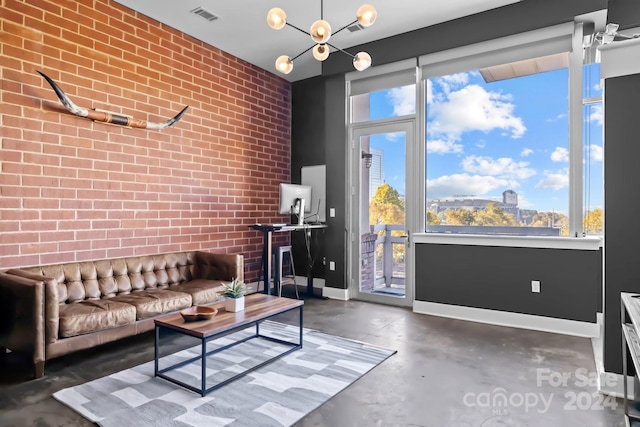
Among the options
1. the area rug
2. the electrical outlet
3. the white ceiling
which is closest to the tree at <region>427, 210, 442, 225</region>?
the electrical outlet

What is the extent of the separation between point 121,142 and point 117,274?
1.39 m

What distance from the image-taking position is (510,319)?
4.18 m

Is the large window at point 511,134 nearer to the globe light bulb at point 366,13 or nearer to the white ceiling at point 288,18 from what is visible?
the white ceiling at point 288,18

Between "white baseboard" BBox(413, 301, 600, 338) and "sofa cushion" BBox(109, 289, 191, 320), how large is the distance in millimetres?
2713

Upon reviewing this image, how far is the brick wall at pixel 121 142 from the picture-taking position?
134 inches

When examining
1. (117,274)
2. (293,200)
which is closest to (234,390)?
(117,274)

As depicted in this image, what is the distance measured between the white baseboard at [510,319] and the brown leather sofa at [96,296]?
2319mm

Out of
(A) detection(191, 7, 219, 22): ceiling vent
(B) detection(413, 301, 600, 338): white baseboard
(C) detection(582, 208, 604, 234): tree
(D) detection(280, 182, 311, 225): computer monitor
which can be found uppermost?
(A) detection(191, 7, 219, 22): ceiling vent

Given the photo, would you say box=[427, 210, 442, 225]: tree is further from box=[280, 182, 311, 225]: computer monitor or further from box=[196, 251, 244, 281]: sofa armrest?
box=[196, 251, 244, 281]: sofa armrest

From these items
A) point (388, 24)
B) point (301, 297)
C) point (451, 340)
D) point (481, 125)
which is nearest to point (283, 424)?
point (451, 340)

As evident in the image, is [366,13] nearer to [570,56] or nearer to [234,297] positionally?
[234,297]

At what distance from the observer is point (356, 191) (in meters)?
5.54

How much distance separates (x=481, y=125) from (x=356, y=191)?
5.92 feet

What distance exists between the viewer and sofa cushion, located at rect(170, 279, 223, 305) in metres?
4.00
